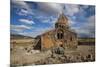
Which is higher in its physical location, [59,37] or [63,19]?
[63,19]

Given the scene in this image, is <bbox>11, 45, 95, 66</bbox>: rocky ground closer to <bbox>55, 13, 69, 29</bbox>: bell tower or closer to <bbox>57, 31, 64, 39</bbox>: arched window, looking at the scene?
<bbox>57, 31, 64, 39</bbox>: arched window

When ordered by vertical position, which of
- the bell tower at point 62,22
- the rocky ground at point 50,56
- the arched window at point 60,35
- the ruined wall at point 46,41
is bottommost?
the rocky ground at point 50,56

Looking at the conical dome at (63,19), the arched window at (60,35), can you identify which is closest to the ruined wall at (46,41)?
the arched window at (60,35)

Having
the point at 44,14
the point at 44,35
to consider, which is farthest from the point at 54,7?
the point at 44,35

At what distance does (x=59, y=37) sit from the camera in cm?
244

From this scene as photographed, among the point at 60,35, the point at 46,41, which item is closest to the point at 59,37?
the point at 60,35

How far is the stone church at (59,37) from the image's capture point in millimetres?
2367

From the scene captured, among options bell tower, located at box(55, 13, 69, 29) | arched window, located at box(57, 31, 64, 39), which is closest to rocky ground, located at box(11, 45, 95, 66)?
arched window, located at box(57, 31, 64, 39)

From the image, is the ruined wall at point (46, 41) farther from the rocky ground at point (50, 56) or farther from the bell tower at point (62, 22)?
the bell tower at point (62, 22)

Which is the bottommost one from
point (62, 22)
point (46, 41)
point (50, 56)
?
point (50, 56)

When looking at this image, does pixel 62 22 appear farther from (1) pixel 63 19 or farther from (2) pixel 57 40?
(2) pixel 57 40

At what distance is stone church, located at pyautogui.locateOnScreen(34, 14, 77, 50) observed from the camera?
2367mm

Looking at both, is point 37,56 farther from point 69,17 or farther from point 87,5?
point 87,5

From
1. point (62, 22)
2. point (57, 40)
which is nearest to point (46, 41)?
point (57, 40)
